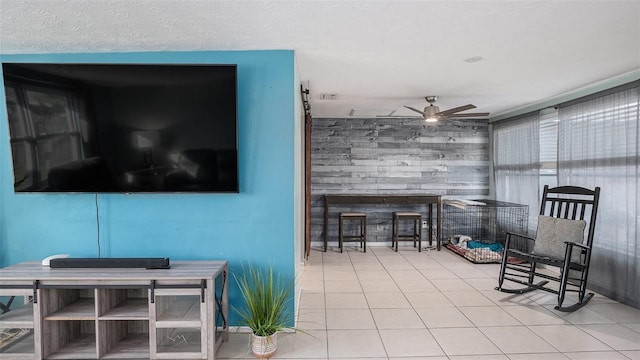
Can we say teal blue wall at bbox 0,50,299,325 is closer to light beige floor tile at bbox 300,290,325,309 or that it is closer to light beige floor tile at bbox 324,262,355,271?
light beige floor tile at bbox 300,290,325,309

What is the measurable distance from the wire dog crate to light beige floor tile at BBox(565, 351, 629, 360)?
233 centimetres

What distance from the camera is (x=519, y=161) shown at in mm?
4953

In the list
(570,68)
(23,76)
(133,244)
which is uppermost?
(570,68)

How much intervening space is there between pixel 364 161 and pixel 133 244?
12.8ft

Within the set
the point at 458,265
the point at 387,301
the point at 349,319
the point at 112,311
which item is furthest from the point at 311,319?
the point at 458,265

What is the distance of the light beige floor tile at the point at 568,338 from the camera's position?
8.01 ft

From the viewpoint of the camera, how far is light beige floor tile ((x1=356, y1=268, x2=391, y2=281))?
401cm

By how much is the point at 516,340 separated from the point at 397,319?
91 cm

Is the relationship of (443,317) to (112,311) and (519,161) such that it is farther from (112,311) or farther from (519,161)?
(519,161)

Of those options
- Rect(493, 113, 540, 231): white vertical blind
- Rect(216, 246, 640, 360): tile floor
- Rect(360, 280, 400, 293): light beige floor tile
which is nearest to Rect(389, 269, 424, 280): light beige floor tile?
Rect(216, 246, 640, 360): tile floor

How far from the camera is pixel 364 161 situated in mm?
5688

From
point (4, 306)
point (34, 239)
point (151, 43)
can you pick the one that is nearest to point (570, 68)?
point (151, 43)

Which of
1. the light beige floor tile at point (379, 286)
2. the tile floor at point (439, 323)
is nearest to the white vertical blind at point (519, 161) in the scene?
the tile floor at point (439, 323)

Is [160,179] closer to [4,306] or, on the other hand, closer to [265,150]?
[265,150]
